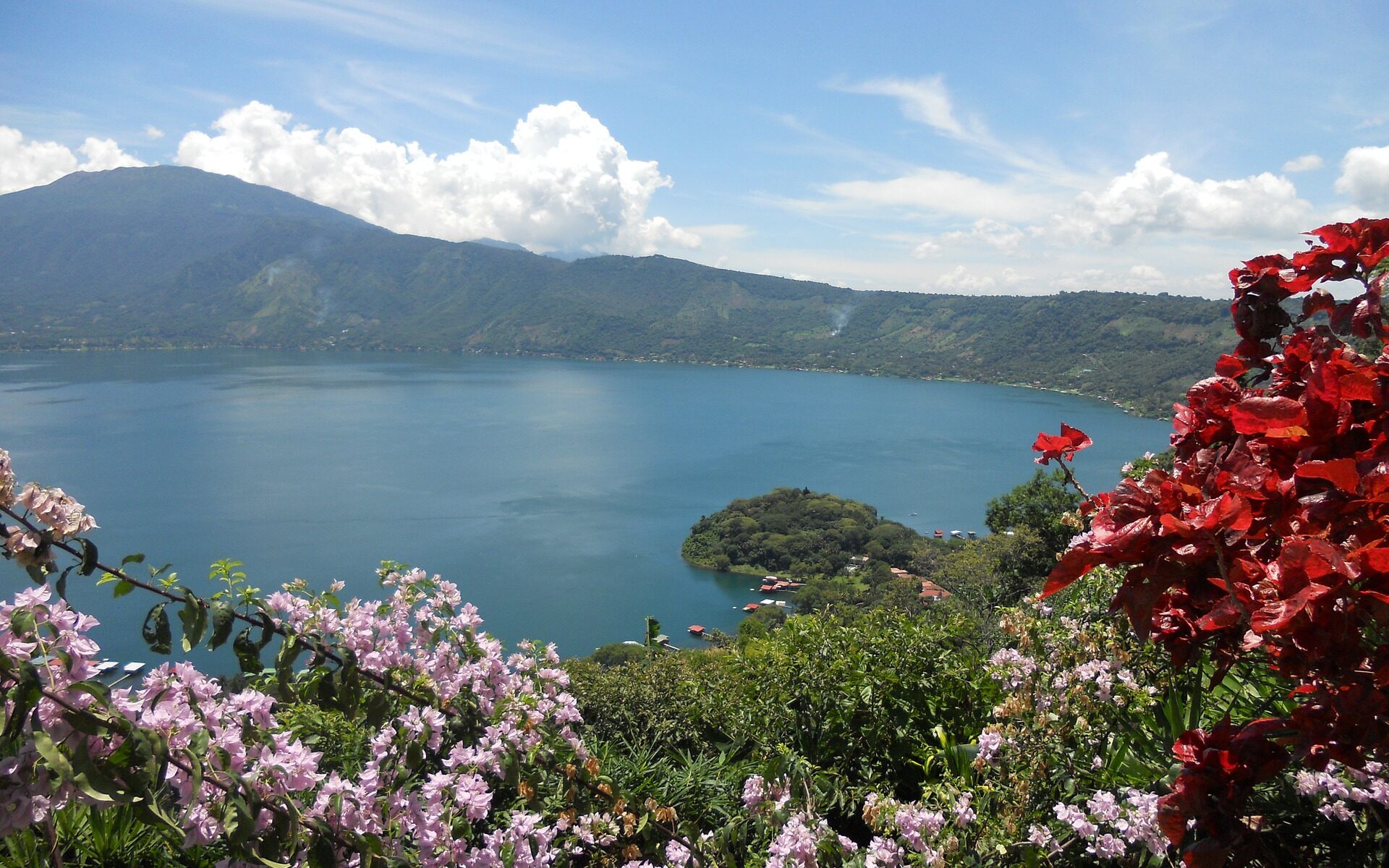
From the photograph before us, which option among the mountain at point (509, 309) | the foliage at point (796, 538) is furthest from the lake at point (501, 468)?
the mountain at point (509, 309)

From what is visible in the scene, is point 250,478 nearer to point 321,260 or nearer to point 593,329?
point 593,329

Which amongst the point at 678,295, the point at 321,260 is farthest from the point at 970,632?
the point at 321,260

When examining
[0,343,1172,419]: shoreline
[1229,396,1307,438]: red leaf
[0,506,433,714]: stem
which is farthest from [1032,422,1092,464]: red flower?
[0,343,1172,419]: shoreline

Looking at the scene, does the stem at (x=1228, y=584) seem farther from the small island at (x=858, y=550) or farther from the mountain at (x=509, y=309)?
the mountain at (x=509, y=309)

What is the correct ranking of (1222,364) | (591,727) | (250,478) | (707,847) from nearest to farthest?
1. (1222,364)
2. (707,847)
3. (591,727)
4. (250,478)

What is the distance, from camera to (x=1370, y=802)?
143cm

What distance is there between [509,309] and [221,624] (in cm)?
16079

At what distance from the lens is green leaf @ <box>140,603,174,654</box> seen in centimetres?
119

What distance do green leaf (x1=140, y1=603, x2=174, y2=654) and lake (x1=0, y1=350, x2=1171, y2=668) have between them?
12151mm

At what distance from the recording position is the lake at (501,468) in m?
29.3

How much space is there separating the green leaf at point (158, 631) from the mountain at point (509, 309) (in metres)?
81.0

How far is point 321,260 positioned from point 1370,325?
194195 mm

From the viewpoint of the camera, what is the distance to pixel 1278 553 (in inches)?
35.0

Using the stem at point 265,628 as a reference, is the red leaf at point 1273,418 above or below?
above
